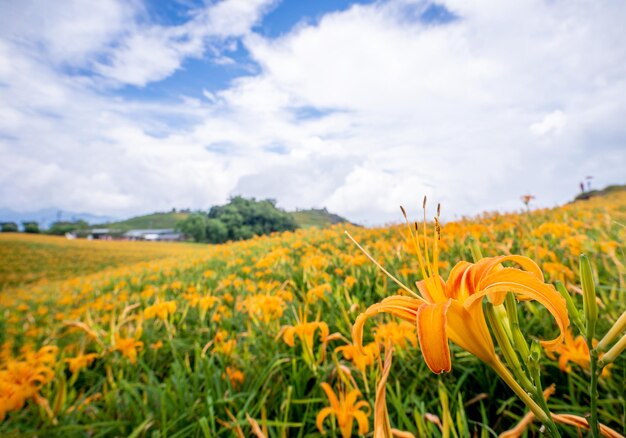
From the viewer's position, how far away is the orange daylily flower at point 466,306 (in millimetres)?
347

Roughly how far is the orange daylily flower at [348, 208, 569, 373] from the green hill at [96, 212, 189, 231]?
243ft

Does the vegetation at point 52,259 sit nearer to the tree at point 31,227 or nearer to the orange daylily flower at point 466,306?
the tree at point 31,227

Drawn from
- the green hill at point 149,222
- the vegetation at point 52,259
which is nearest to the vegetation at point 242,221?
the vegetation at point 52,259

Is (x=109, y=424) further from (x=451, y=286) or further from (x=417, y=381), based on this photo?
(x=451, y=286)

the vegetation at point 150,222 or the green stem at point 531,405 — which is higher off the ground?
the vegetation at point 150,222

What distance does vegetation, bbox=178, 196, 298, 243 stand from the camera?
15.2m

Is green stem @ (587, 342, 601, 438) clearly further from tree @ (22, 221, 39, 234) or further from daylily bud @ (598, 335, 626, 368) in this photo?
tree @ (22, 221, 39, 234)

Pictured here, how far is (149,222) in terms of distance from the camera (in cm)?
7444

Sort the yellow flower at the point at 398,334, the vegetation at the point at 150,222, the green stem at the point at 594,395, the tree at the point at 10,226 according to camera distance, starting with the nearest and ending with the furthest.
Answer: the green stem at the point at 594,395 < the yellow flower at the point at 398,334 < the tree at the point at 10,226 < the vegetation at the point at 150,222

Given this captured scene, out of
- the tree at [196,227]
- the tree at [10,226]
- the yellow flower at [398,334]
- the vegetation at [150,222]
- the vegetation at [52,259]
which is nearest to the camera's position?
the yellow flower at [398,334]

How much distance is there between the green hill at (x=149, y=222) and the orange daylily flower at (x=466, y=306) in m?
74.0

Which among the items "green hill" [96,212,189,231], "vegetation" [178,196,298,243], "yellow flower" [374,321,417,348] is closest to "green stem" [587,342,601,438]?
"yellow flower" [374,321,417,348]

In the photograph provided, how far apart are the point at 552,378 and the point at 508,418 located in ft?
0.83

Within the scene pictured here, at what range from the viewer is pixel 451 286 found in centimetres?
44
